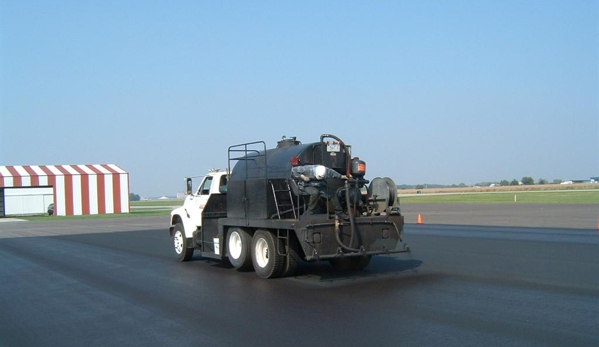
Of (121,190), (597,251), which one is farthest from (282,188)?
(121,190)

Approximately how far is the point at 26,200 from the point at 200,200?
61.3 meters

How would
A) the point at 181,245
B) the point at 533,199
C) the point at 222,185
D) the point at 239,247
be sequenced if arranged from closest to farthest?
the point at 239,247, the point at 222,185, the point at 181,245, the point at 533,199

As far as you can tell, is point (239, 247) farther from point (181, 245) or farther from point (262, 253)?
point (181, 245)

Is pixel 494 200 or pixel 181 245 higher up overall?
pixel 181 245

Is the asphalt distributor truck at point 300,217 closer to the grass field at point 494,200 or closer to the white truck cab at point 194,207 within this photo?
the white truck cab at point 194,207

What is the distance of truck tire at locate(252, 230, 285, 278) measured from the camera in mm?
11820

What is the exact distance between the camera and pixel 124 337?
→ 7.50m

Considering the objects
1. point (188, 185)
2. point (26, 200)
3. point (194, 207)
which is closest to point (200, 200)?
point (194, 207)

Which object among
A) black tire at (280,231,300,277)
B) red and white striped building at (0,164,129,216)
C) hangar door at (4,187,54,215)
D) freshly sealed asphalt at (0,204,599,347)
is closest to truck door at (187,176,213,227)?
freshly sealed asphalt at (0,204,599,347)

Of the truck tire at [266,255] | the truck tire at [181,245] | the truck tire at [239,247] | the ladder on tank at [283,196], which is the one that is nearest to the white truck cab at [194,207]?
the truck tire at [181,245]

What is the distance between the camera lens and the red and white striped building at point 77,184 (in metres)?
55.7

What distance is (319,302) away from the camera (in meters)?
9.44

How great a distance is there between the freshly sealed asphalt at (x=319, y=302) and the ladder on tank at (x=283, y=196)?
54.9 inches

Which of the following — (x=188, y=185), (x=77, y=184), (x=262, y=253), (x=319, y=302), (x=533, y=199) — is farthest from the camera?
(x=533, y=199)
